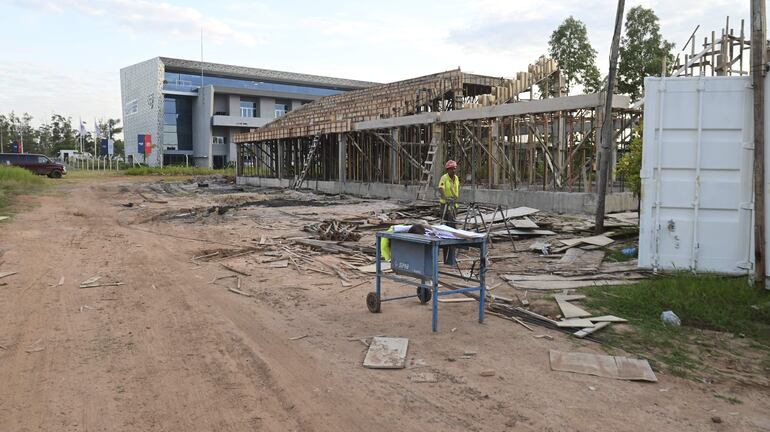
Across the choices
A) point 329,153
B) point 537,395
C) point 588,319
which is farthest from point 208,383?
point 329,153

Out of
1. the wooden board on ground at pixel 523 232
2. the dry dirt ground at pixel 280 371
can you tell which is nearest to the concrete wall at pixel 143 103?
the wooden board on ground at pixel 523 232

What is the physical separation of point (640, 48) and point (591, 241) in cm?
2145

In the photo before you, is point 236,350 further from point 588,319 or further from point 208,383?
point 588,319

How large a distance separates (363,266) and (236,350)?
170 inches

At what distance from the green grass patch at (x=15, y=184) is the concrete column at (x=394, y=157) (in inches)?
560

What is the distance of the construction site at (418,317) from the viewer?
13.7 feet

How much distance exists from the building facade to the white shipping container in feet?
194

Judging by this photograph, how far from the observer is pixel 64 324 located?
6246mm

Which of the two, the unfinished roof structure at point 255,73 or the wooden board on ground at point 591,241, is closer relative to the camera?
the wooden board on ground at point 591,241

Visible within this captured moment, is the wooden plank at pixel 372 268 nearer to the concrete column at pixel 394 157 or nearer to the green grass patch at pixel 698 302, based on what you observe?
the green grass patch at pixel 698 302

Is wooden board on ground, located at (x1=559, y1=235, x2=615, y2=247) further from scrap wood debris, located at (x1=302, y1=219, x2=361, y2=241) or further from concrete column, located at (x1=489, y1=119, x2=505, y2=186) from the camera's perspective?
concrete column, located at (x1=489, y1=119, x2=505, y2=186)

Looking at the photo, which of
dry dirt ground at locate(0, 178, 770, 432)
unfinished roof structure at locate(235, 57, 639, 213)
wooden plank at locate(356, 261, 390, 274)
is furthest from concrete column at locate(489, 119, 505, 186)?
dry dirt ground at locate(0, 178, 770, 432)

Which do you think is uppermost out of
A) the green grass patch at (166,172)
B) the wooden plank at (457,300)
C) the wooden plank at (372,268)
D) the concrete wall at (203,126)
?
the concrete wall at (203,126)

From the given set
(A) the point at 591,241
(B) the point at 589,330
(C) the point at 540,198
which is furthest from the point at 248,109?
(B) the point at 589,330
